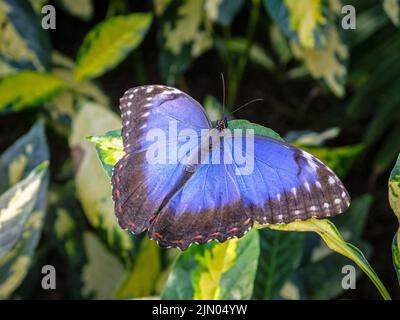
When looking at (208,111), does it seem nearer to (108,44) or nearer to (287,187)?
(108,44)

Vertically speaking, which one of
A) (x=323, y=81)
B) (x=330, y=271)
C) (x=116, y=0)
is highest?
(x=116, y=0)

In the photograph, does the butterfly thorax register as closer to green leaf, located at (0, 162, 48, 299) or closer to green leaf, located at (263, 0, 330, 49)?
green leaf, located at (0, 162, 48, 299)

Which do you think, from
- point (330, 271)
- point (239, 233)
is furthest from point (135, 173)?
point (330, 271)

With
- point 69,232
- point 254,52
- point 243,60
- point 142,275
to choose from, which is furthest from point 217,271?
point 254,52

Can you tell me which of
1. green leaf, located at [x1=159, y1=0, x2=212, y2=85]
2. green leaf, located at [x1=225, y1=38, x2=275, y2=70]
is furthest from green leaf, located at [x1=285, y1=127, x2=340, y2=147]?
green leaf, located at [x1=225, y1=38, x2=275, y2=70]

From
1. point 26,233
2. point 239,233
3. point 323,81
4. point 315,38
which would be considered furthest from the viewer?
point 323,81
